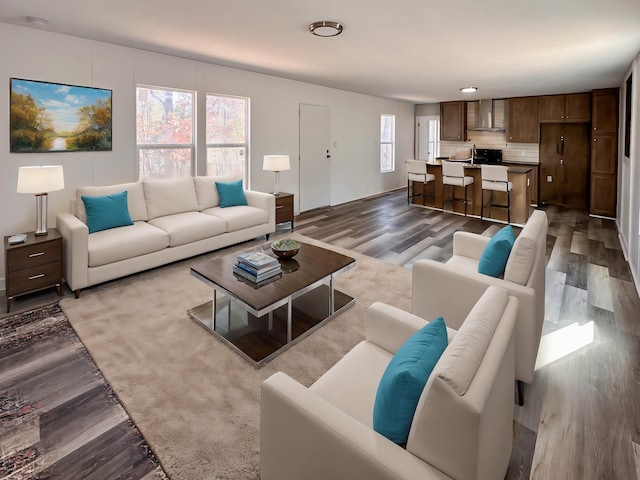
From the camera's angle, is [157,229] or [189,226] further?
[189,226]

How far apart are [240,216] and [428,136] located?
23.8 feet

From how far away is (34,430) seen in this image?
1.93 m

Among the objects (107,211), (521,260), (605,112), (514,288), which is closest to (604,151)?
(605,112)

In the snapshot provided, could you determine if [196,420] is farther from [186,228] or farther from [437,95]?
[437,95]

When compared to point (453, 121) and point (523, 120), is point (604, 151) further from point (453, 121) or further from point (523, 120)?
point (453, 121)

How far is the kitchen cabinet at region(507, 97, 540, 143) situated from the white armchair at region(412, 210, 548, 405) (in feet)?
21.6

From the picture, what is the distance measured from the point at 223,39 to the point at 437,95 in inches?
225

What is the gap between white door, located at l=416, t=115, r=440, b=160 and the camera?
10.2 metres

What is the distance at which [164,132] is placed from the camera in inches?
193

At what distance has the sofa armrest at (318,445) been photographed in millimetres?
1050

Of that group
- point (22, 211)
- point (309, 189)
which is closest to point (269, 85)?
point (309, 189)

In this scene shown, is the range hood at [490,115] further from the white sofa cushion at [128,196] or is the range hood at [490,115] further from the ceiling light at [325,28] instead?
the white sofa cushion at [128,196]

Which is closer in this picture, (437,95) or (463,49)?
(463,49)

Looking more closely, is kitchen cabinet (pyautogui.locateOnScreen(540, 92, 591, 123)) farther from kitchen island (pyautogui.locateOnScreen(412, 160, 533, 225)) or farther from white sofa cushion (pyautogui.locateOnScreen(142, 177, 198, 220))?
white sofa cushion (pyautogui.locateOnScreen(142, 177, 198, 220))
